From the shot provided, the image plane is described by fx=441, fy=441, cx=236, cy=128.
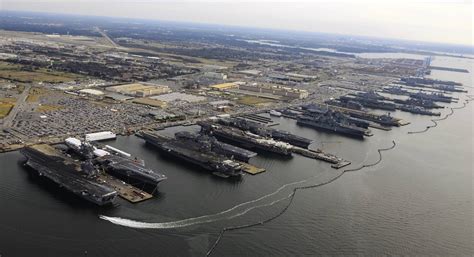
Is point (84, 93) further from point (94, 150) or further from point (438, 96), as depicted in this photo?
point (438, 96)

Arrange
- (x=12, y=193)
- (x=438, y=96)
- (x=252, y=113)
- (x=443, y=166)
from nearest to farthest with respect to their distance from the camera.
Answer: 1. (x=12, y=193)
2. (x=443, y=166)
3. (x=252, y=113)
4. (x=438, y=96)

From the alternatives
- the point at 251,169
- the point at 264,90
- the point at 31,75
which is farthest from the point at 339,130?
the point at 31,75

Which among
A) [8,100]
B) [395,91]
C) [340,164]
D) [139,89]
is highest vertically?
[395,91]

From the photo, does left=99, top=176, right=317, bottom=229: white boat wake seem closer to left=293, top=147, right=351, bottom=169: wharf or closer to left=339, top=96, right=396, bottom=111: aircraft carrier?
left=293, top=147, right=351, bottom=169: wharf

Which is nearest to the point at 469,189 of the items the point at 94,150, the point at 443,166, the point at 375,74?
the point at 443,166

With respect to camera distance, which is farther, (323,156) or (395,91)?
(395,91)

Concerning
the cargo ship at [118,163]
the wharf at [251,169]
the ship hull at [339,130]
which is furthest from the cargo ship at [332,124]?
the cargo ship at [118,163]

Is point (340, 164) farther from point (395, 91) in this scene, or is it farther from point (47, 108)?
point (395, 91)
